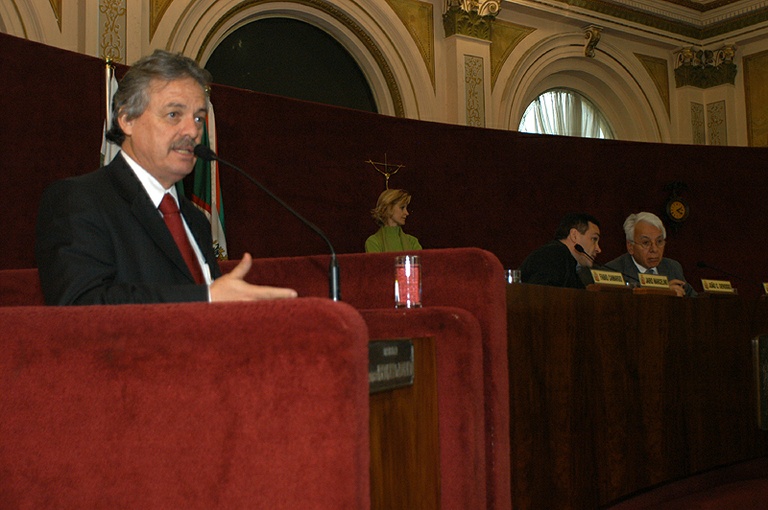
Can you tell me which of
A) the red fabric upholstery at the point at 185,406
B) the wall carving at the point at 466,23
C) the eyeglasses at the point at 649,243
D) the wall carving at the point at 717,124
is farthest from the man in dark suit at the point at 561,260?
the wall carving at the point at 717,124

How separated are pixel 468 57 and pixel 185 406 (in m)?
7.10

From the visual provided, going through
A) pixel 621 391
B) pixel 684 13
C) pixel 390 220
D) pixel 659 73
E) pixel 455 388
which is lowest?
pixel 621 391

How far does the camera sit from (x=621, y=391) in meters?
2.77

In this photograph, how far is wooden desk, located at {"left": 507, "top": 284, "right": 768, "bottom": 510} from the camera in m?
2.28

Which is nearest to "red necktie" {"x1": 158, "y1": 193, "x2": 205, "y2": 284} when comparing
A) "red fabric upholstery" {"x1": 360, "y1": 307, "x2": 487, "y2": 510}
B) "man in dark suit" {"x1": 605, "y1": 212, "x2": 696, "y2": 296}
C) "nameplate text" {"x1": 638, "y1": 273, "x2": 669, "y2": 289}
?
"red fabric upholstery" {"x1": 360, "y1": 307, "x2": 487, "y2": 510}

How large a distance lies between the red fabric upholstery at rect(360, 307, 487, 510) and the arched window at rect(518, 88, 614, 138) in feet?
23.9

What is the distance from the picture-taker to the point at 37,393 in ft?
3.55

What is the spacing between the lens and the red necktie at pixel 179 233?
184 centimetres

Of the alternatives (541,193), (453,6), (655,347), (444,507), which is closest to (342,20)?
(453,6)

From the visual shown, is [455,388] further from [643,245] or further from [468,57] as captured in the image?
[468,57]

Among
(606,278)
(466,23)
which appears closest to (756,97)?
(466,23)

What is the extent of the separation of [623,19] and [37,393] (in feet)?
29.0

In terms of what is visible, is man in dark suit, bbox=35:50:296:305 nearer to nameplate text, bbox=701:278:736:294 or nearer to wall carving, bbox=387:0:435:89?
nameplate text, bbox=701:278:736:294

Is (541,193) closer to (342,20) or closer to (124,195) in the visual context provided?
(342,20)
